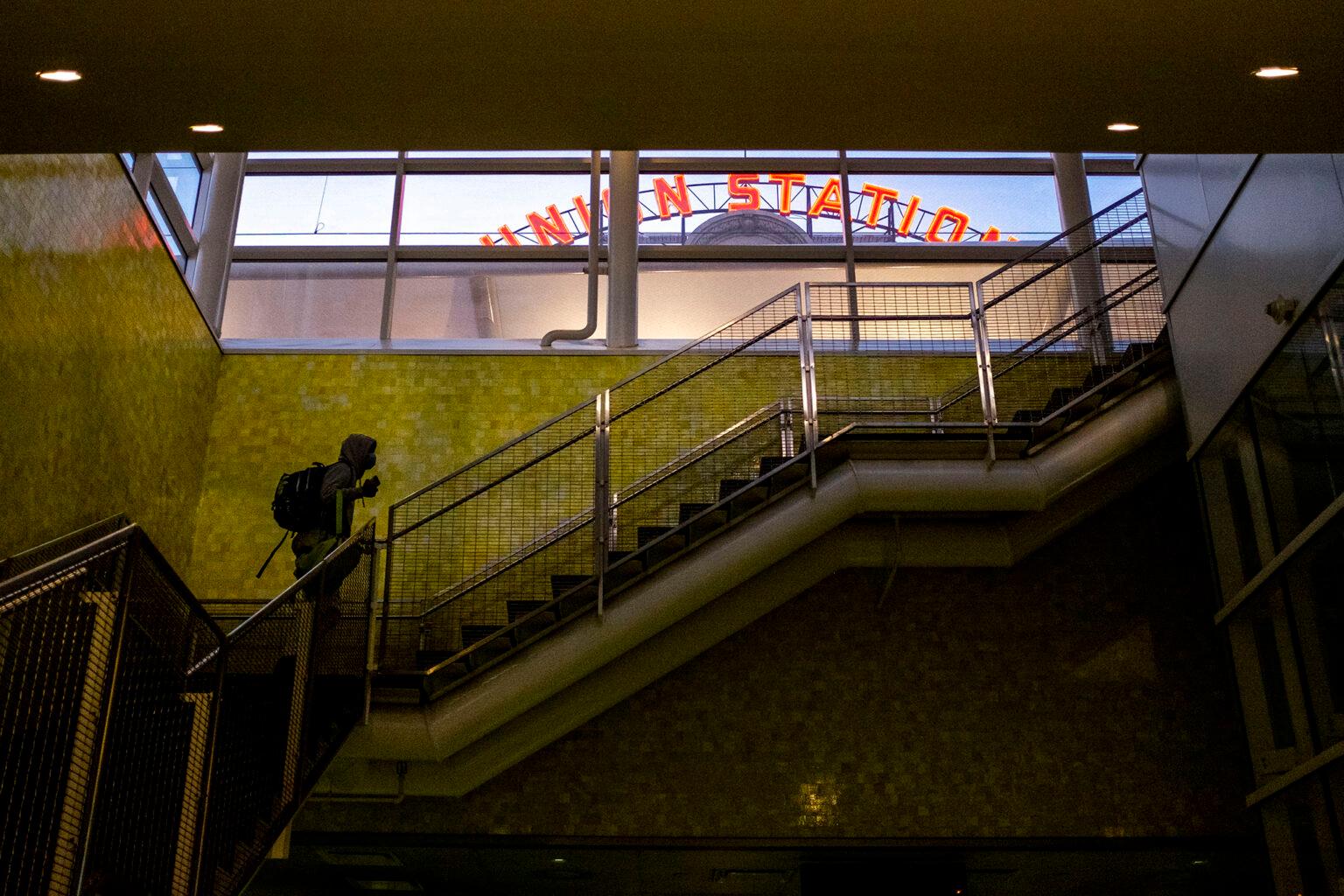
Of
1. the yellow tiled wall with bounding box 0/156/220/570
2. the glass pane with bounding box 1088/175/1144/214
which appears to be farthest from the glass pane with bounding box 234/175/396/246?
the glass pane with bounding box 1088/175/1144/214

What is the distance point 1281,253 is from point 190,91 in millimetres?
6450

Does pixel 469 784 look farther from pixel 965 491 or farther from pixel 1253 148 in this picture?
pixel 1253 148

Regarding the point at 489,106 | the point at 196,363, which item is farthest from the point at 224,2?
the point at 196,363

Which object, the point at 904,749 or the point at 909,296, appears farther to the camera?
the point at 909,296

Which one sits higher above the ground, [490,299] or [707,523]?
[490,299]

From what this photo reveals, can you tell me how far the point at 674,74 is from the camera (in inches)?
222

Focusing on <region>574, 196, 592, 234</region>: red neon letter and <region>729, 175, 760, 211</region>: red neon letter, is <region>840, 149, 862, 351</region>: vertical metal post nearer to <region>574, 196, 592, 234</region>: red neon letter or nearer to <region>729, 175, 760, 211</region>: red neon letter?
<region>729, 175, 760, 211</region>: red neon letter

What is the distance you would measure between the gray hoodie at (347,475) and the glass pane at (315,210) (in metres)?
4.27

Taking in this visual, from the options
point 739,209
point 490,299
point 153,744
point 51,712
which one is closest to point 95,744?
point 51,712

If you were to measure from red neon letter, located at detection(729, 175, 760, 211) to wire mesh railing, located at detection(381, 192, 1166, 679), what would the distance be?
281 cm

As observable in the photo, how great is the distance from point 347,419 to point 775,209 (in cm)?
506

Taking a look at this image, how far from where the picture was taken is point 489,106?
592cm

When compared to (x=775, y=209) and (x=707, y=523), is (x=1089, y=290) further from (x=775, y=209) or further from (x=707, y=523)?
(x=707, y=523)

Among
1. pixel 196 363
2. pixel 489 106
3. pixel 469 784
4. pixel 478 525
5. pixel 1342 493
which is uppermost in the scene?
pixel 196 363
